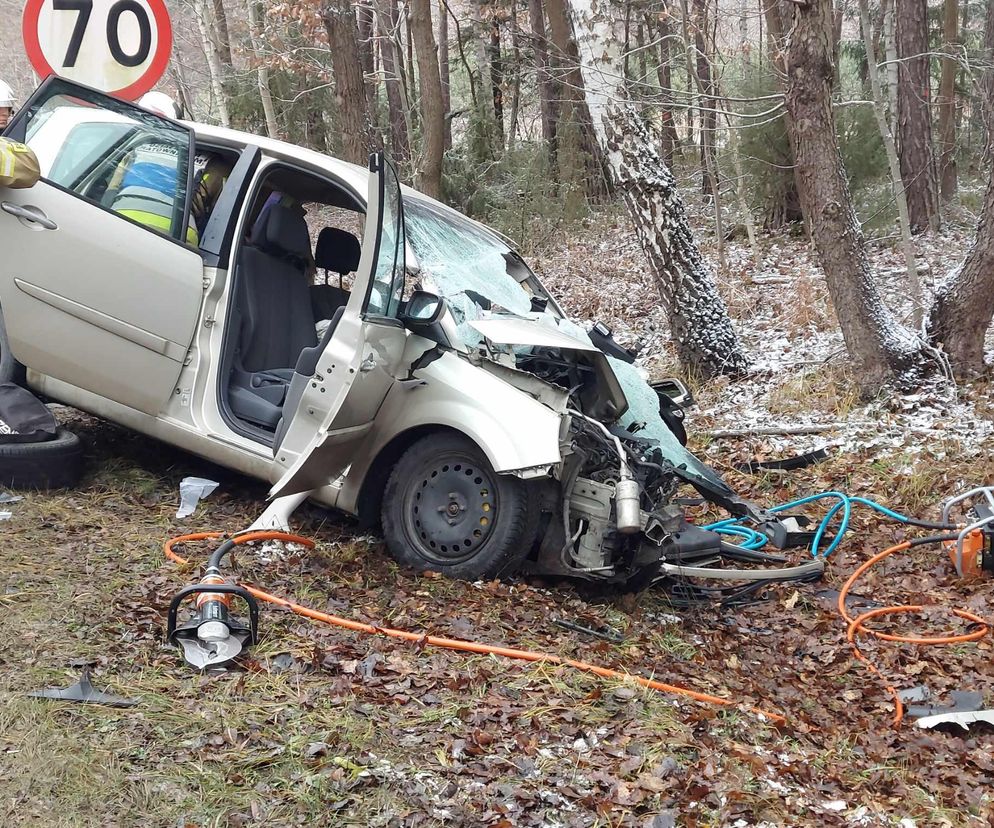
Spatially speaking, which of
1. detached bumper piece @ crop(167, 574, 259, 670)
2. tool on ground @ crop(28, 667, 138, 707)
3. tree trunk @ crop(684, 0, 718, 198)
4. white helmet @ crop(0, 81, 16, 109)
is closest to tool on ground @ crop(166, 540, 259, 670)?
detached bumper piece @ crop(167, 574, 259, 670)

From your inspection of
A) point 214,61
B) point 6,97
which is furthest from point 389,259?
point 214,61

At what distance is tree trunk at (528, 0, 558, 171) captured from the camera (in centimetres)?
1562

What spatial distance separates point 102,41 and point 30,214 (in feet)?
4.12

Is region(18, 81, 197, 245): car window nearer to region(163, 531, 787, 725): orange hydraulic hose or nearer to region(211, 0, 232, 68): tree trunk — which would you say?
region(163, 531, 787, 725): orange hydraulic hose

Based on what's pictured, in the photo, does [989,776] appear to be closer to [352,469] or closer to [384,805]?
[384,805]

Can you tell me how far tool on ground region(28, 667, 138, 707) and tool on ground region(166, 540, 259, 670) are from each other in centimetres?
34

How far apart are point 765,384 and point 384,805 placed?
601 cm

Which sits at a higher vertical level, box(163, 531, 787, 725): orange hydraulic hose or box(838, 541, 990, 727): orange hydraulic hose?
box(163, 531, 787, 725): orange hydraulic hose

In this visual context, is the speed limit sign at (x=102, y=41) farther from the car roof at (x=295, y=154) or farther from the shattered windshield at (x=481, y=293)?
the shattered windshield at (x=481, y=293)

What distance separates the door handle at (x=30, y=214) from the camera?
15.5 feet

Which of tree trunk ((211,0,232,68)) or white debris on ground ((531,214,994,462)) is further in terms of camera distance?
tree trunk ((211,0,232,68))

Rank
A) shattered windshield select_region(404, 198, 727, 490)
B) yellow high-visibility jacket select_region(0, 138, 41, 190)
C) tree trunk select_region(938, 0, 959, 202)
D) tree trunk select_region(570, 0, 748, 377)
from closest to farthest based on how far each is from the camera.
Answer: yellow high-visibility jacket select_region(0, 138, 41, 190)
shattered windshield select_region(404, 198, 727, 490)
tree trunk select_region(570, 0, 748, 377)
tree trunk select_region(938, 0, 959, 202)

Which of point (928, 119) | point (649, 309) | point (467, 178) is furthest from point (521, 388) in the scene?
point (467, 178)

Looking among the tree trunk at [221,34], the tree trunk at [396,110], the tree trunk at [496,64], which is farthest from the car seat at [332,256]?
the tree trunk at [221,34]
